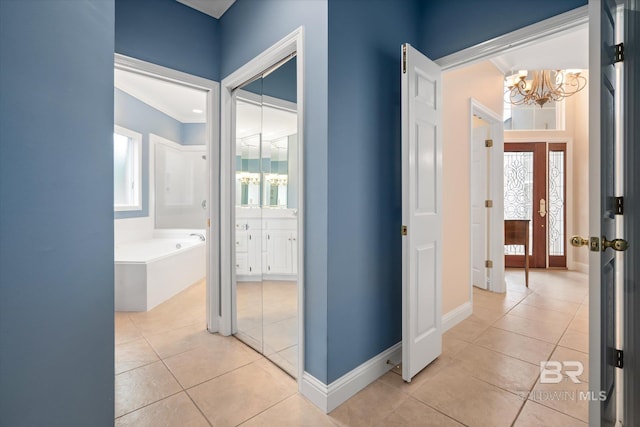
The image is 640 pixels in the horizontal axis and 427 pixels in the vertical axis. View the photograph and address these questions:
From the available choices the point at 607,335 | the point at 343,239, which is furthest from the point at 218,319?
the point at 607,335

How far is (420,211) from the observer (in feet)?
6.54

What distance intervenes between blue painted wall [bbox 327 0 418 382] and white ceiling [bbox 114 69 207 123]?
266 cm

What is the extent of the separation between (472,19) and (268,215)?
1.98m

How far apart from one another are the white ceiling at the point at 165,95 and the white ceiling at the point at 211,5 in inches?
54.7

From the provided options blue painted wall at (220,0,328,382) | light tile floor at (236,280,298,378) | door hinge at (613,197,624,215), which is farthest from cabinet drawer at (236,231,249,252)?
door hinge at (613,197,624,215)

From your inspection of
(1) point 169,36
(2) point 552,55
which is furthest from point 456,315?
(1) point 169,36

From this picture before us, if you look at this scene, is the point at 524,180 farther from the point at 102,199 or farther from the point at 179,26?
the point at 102,199

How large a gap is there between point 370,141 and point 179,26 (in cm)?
186

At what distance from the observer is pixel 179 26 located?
94.8 inches

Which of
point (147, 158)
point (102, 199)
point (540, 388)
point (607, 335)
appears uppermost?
point (147, 158)

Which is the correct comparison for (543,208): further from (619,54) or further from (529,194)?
(619,54)

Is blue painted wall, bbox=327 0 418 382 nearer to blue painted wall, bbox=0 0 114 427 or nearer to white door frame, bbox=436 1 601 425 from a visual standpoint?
white door frame, bbox=436 1 601 425

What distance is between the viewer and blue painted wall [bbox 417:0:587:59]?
1.75m

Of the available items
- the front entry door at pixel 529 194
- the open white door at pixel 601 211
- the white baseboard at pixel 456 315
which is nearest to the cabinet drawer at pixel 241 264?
the white baseboard at pixel 456 315
